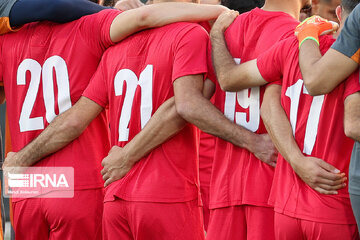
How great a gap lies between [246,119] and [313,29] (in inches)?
29.5

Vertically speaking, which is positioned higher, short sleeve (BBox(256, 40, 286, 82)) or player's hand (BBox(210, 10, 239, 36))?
player's hand (BBox(210, 10, 239, 36))

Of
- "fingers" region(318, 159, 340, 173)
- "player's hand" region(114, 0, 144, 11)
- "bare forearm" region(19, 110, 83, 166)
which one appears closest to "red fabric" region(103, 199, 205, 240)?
"bare forearm" region(19, 110, 83, 166)

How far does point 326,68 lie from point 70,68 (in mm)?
2046

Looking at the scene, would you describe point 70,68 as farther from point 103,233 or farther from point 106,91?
point 103,233

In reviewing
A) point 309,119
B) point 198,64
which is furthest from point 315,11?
point 309,119

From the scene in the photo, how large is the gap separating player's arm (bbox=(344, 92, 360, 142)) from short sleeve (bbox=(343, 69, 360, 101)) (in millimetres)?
22

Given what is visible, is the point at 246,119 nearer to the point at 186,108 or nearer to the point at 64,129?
the point at 186,108

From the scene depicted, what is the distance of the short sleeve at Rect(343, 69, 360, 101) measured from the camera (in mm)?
3930

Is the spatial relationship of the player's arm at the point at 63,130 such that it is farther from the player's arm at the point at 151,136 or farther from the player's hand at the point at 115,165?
the player's arm at the point at 151,136

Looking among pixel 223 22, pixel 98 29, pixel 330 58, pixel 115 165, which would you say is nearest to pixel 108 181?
pixel 115 165

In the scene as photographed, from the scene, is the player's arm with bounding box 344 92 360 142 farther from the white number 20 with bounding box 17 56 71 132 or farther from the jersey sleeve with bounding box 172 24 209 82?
the white number 20 with bounding box 17 56 71 132

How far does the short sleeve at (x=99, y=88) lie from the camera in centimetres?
511

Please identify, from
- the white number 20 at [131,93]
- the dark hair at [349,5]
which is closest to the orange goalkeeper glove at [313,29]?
the dark hair at [349,5]

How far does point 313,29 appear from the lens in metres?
4.17
